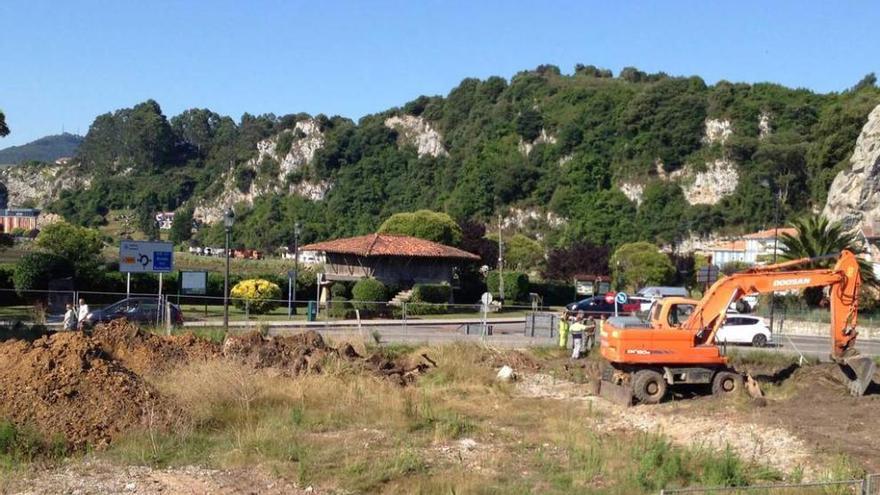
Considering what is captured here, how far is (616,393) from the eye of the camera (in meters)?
22.3

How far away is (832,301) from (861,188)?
2293 inches

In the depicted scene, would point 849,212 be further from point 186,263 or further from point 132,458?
point 132,458

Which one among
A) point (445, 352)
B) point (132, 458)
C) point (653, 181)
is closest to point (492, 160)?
point (653, 181)

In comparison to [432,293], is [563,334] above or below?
below

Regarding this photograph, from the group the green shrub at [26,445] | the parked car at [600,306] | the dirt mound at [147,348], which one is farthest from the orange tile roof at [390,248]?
the green shrub at [26,445]

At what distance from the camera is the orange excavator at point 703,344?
21.9 meters

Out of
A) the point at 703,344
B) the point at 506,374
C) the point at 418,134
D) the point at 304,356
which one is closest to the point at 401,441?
the point at 304,356

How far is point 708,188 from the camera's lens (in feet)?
404

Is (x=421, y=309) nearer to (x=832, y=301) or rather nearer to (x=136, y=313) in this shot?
(x=136, y=313)

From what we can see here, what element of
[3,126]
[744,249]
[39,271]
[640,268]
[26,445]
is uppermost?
[3,126]

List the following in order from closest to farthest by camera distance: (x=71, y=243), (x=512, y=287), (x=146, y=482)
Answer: (x=146, y=482)
(x=71, y=243)
(x=512, y=287)

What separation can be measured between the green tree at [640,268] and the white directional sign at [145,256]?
1908 inches

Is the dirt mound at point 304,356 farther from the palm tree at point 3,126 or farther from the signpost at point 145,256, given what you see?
the palm tree at point 3,126

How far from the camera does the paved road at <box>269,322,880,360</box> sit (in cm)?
3334
